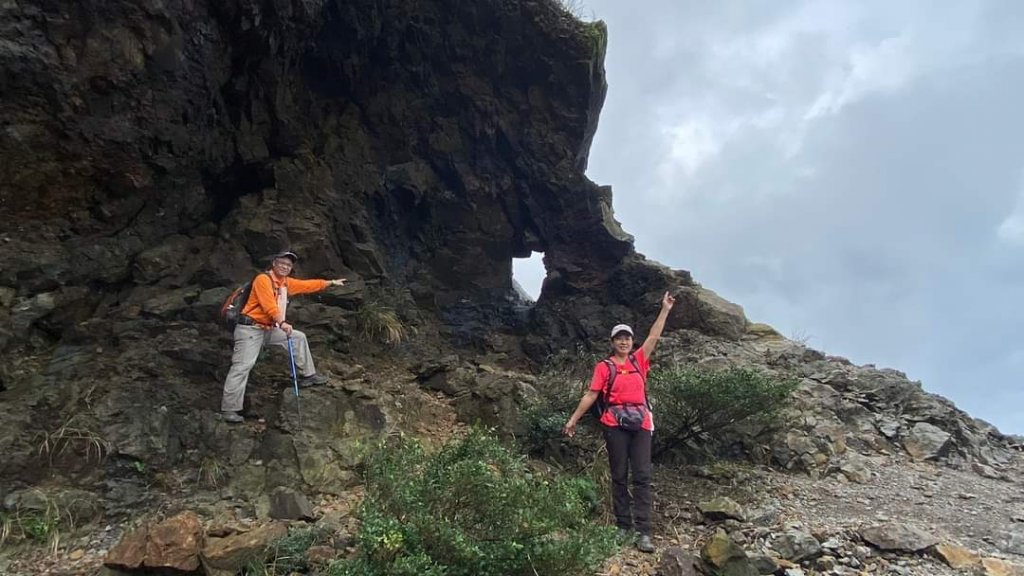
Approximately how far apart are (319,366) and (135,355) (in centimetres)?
245

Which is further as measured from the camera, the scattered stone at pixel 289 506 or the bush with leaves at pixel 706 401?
the bush with leaves at pixel 706 401

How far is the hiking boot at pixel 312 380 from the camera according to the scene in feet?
27.8

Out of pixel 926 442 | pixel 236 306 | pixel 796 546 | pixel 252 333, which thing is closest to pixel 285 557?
pixel 252 333

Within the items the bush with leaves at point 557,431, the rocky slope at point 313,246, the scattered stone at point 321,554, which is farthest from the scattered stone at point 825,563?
the scattered stone at point 321,554

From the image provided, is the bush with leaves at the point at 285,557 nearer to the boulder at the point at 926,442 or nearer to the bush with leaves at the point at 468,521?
the bush with leaves at the point at 468,521

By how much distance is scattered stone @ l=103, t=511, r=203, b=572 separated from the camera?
196 inches

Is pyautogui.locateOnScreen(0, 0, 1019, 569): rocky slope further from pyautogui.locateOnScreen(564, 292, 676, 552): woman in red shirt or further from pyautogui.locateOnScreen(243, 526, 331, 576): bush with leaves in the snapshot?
pyautogui.locateOnScreen(564, 292, 676, 552): woman in red shirt

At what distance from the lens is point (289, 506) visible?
21.0 ft

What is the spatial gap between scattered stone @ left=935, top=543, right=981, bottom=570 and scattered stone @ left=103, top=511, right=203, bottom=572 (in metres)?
6.77

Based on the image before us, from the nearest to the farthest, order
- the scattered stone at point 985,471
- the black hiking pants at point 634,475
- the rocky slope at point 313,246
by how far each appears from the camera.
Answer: the black hiking pants at point 634,475 < the rocky slope at point 313,246 < the scattered stone at point 985,471

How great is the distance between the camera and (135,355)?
816 cm

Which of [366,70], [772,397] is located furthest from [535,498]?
[366,70]

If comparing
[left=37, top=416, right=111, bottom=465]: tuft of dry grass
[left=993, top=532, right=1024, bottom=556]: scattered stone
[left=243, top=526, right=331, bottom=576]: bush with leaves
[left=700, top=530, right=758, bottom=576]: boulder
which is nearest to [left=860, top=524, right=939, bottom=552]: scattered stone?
[left=993, top=532, right=1024, bottom=556]: scattered stone

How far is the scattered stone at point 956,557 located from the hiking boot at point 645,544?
278 cm
